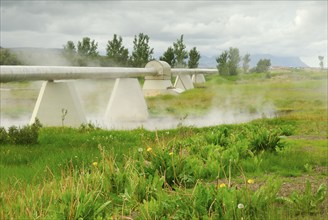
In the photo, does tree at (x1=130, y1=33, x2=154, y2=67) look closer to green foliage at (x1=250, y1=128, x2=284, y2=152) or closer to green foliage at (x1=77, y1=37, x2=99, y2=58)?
green foliage at (x1=77, y1=37, x2=99, y2=58)

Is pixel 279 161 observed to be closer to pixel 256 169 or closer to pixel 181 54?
pixel 256 169

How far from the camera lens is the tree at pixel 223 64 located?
309 ft

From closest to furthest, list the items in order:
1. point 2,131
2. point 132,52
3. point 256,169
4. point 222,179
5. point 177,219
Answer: point 177,219
point 222,179
point 256,169
point 2,131
point 132,52

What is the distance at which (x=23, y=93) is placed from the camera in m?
43.3

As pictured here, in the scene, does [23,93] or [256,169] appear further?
[23,93]

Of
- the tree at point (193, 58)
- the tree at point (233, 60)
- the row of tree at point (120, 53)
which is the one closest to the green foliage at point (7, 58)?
the row of tree at point (120, 53)

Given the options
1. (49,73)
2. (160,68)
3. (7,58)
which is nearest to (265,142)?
(49,73)

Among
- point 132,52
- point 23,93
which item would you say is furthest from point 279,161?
point 132,52

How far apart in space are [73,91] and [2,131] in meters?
8.41

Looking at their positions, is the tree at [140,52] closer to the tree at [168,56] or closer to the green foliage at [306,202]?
the tree at [168,56]

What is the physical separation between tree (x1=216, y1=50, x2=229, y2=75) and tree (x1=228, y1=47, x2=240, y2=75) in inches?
33.1

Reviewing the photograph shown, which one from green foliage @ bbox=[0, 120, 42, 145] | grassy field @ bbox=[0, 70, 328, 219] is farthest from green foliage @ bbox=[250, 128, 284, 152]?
green foliage @ bbox=[0, 120, 42, 145]

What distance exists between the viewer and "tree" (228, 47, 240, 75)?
94375 mm

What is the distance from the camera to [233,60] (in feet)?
325
